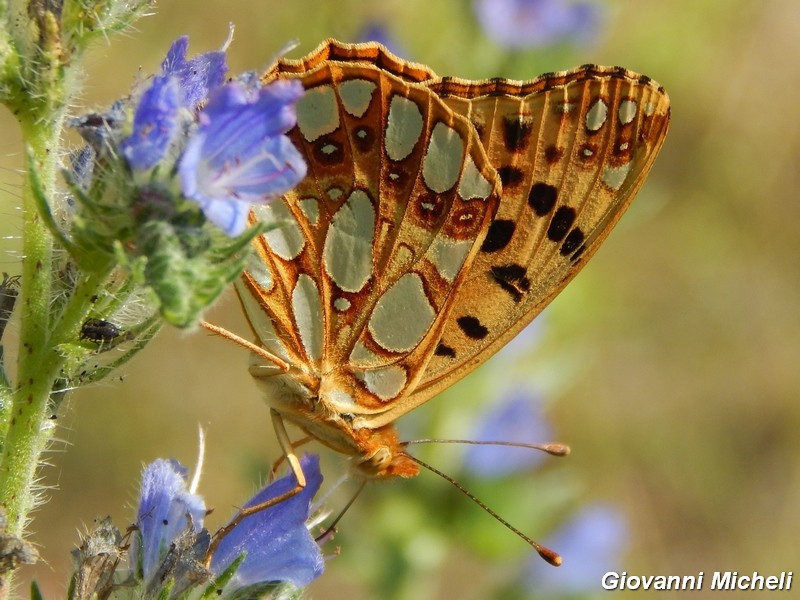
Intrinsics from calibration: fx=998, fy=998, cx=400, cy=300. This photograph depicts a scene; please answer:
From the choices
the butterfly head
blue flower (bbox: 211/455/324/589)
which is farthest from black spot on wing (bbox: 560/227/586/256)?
blue flower (bbox: 211/455/324/589)

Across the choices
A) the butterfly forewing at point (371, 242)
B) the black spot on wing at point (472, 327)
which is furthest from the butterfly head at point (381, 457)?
the black spot on wing at point (472, 327)

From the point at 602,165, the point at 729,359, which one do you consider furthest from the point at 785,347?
the point at 602,165

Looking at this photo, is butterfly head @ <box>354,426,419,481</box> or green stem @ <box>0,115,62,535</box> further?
butterfly head @ <box>354,426,419,481</box>

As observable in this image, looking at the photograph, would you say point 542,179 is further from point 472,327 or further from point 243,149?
point 243,149

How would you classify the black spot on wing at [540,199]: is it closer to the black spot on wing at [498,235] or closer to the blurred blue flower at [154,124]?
the black spot on wing at [498,235]

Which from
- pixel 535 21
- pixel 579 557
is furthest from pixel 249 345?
pixel 535 21

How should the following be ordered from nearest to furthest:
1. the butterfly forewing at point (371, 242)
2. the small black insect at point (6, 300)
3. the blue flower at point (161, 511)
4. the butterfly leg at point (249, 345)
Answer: the small black insect at point (6, 300) < the blue flower at point (161, 511) < the butterfly leg at point (249, 345) < the butterfly forewing at point (371, 242)

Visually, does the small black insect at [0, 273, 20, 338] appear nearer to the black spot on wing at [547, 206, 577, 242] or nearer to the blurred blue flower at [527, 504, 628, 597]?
the black spot on wing at [547, 206, 577, 242]
